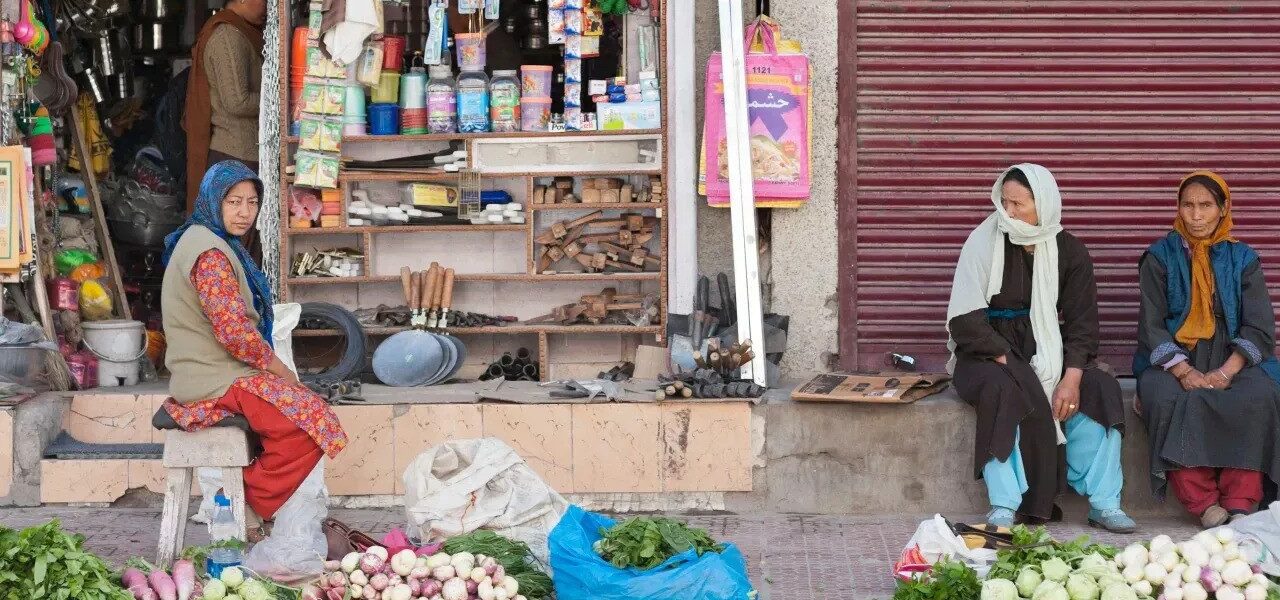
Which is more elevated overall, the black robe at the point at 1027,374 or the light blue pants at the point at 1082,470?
the black robe at the point at 1027,374

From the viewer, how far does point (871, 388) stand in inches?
259

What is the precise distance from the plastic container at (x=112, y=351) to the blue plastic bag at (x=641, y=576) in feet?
11.0

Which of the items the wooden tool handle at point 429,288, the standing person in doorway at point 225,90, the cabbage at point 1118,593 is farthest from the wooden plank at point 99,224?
the cabbage at point 1118,593

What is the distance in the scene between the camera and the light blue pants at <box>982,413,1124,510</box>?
6.11 meters

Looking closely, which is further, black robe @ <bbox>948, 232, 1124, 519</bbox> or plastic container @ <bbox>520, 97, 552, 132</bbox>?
plastic container @ <bbox>520, 97, 552, 132</bbox>

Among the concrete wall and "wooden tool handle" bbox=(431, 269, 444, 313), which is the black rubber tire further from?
the concrete wall

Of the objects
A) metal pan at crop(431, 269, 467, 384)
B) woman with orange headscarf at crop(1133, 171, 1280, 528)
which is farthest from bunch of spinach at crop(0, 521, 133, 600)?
woman with orange headscarf at crop(1133, 171, 1280, 528)

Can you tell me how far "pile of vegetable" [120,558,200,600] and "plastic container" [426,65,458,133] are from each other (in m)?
3.68

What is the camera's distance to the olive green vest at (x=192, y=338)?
5121 mm

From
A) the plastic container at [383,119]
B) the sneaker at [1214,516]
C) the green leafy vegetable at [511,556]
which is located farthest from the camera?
the plastic container at [383,119]

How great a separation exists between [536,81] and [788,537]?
2.79 meters

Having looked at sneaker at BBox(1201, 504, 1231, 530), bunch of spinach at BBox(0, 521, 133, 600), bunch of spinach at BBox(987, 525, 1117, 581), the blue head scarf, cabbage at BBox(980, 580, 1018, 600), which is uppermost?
the blue head scarf

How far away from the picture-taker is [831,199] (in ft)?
23.7

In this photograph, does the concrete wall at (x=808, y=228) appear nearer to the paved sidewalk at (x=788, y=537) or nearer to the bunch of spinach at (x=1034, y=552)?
the paved sidewalk at (x=788, y=537)
